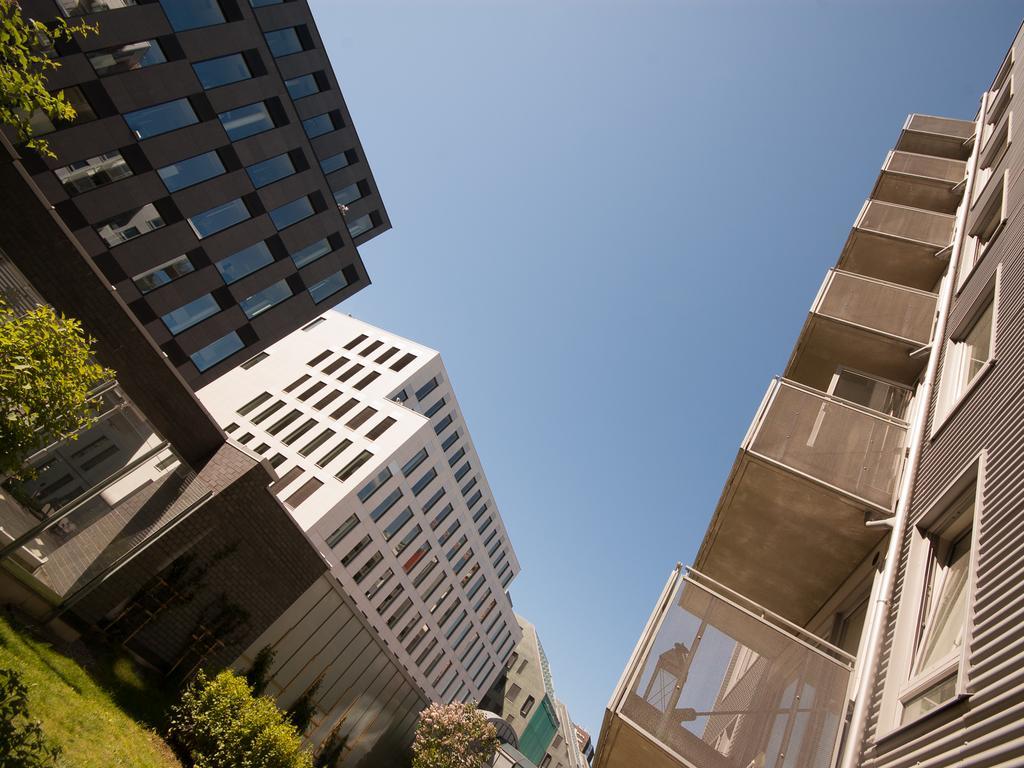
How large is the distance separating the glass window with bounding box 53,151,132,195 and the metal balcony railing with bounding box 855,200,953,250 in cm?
2219

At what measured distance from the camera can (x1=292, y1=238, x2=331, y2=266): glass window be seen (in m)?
21.8

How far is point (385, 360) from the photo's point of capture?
133 ft

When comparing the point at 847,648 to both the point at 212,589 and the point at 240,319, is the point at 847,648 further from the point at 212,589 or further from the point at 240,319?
the point at 240,319

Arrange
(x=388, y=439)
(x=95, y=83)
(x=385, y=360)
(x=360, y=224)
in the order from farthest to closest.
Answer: (x=385, y=360)
(x=388, y=439)
(x=360, y=224)
(x=95, y=83)

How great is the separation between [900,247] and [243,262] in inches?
892

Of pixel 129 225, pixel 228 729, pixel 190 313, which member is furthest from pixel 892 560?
pixel 190 313

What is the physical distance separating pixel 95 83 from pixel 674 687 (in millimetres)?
21378

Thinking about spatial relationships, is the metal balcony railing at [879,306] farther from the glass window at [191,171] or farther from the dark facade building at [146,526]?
the glass window at [191,171]

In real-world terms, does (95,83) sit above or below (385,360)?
below

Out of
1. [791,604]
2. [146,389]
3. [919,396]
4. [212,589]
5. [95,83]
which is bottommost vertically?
[212,589]

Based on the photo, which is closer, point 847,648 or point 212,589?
point 847,648

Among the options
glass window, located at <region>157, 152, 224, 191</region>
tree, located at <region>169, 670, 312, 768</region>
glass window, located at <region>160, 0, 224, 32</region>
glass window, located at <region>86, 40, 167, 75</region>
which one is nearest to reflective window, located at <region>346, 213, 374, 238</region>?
glass window, located at <region>157, 152, 224, 191</region>

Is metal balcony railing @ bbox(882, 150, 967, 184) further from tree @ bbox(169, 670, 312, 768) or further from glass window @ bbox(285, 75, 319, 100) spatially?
tree @ bbox(169, 670, 312, 768)

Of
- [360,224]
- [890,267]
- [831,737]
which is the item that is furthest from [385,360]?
[831,737]
